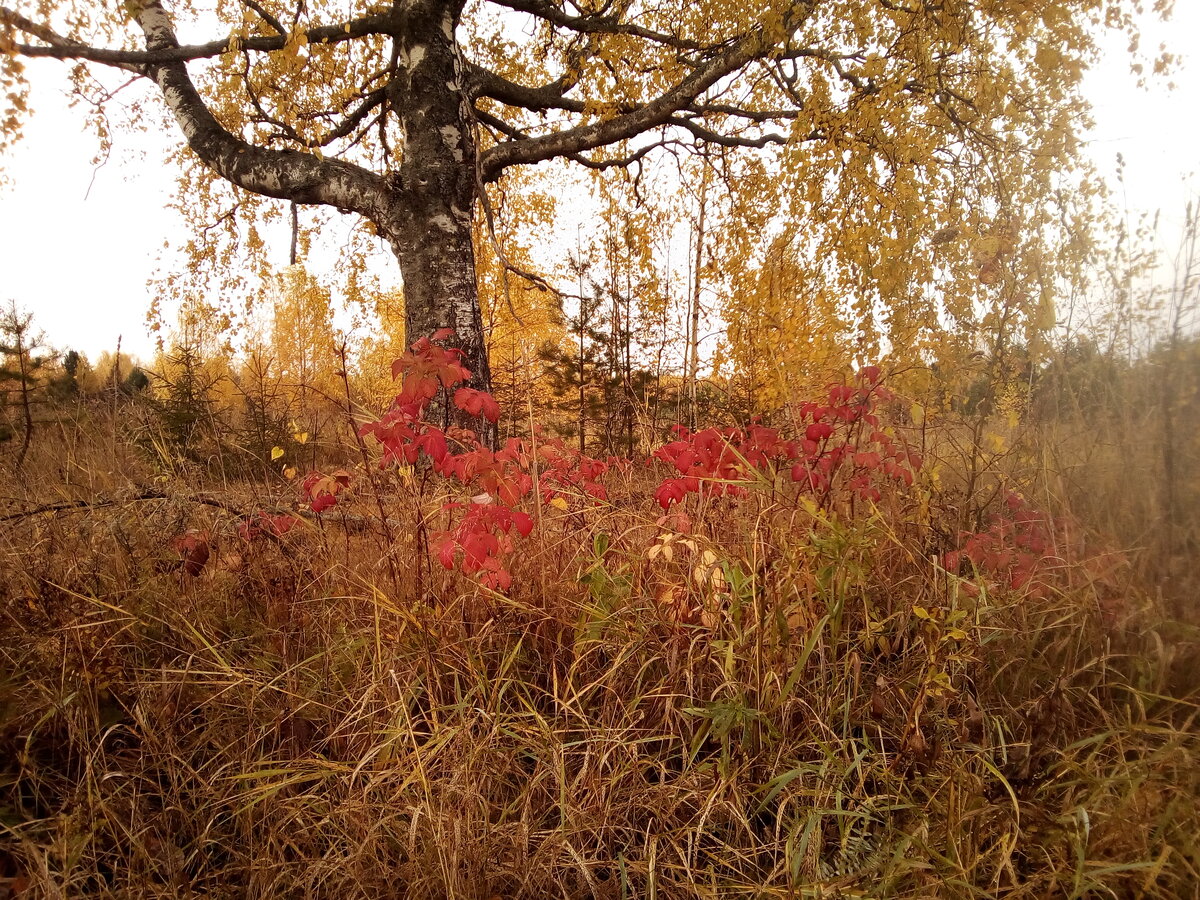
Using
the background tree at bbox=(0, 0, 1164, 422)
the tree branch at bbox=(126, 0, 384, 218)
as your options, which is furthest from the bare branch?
the tree branch at bbox=(126, 0, 384, 218)

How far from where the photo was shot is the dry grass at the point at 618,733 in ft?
3.65

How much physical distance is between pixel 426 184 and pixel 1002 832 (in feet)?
15.5

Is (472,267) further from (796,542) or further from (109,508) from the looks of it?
(796,542)

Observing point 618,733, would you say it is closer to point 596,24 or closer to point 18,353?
point 18,353

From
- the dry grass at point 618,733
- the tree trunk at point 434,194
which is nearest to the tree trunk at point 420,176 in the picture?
the tree trunk at point 434,194

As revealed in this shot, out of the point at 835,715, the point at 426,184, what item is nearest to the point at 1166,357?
the point at 835,715

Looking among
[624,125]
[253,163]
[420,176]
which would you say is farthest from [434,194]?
[624,125]

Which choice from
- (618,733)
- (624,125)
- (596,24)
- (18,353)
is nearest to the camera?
(618,733)

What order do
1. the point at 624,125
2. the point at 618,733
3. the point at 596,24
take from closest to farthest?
the point at 618,733 → the point at 624,125 → the point at 596,24

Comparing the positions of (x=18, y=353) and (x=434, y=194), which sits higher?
(x=434, y=194)

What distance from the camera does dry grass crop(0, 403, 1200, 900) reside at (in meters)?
1.11

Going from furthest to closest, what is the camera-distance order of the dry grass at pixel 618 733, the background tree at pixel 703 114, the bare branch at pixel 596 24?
1. the bare branch at pixel 596 24
2. the background tree at pixel 703 114
3. the dry grass at pixel 618 733

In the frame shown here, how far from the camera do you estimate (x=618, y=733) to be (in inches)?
53.1

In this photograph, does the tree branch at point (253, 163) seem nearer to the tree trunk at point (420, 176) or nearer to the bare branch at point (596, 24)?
the tree trunk at point (420, 176)
